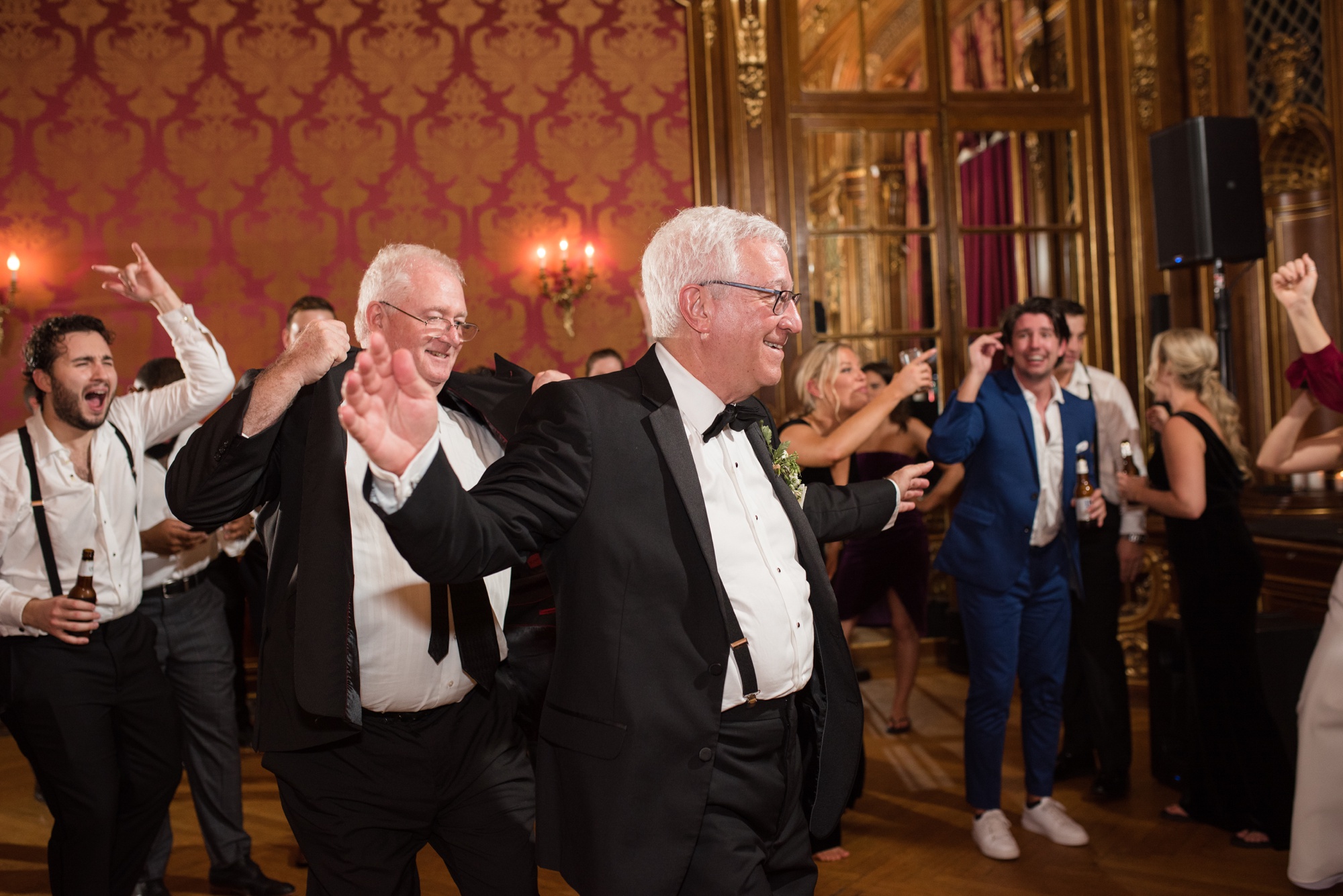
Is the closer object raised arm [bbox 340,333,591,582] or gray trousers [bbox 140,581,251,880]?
raised arm [bbox 340,333,591,582]

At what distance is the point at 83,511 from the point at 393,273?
1223 millimetres

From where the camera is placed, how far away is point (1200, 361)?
11.7 feet

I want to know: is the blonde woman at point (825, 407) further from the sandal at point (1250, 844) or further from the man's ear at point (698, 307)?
the man's ear at point (698, 307)

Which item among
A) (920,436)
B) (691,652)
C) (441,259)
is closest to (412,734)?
(691,652)

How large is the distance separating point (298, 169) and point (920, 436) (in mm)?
3647

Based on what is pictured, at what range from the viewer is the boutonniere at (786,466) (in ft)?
6.38

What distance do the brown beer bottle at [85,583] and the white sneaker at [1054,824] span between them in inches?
112

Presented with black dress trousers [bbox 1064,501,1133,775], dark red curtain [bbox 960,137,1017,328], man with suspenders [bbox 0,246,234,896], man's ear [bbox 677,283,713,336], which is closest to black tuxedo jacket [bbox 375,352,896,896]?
man's ear [bbox 677,283,713,336]

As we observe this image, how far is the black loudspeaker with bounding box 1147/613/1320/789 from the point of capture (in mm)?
3438

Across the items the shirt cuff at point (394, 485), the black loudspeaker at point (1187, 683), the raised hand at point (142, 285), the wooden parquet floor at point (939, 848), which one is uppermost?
the raised hand at point (142, 285)

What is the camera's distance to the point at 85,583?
263cm

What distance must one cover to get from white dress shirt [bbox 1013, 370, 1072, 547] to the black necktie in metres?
1.97

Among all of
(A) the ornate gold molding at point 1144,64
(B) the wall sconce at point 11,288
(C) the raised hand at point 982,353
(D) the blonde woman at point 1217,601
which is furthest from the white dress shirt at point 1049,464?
(B) the wall sconce at point 11,288

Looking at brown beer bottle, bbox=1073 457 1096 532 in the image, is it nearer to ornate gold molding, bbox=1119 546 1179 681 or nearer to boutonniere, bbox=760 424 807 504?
boutonniere, bbox=760 424 807 504
